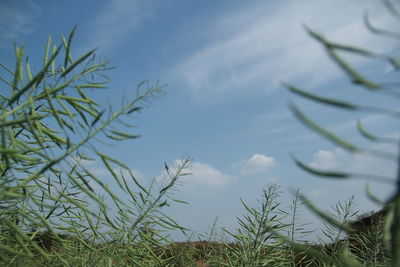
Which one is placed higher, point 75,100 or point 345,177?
point 75,100

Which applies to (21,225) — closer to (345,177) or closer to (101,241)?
(101,241)

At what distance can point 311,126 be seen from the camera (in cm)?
42

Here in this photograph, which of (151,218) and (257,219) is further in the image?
(257,219)

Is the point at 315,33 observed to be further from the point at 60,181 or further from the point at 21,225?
the point at 60,181

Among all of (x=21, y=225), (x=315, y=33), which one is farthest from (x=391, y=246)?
(x=21, y=225)

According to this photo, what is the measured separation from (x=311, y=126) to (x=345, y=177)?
7cm

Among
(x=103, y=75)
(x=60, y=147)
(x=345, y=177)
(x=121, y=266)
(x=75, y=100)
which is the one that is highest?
(x=103, y=75)

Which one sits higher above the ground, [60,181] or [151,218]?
[60,181]

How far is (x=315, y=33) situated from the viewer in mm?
454

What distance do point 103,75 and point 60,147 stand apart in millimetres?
411

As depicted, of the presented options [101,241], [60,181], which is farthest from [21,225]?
[101,241]

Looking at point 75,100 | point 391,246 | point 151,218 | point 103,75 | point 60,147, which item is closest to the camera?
point 391,246

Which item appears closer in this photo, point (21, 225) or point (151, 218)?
point (21, 225)

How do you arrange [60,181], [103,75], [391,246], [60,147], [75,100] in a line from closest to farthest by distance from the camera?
[391,246]
[60,147]
[75,100]
[103,75]
[60,181]
